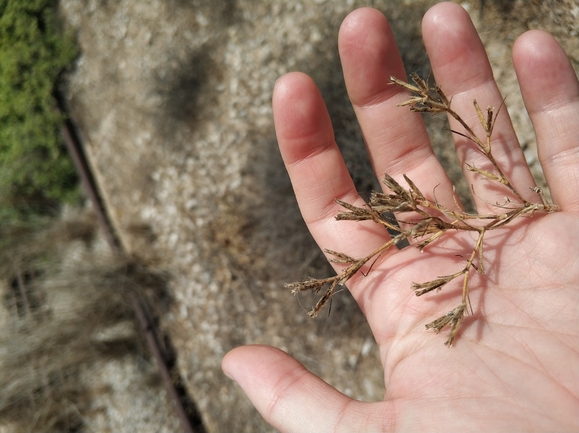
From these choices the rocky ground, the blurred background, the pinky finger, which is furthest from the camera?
the blurred background

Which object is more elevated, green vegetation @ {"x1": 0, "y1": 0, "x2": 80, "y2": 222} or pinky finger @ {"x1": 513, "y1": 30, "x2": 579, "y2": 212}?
green vegetation @ {"x1": 0, "y1": 0, "x2": 80, "y2": 222}

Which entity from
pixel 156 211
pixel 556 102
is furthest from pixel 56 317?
pixel 556 102

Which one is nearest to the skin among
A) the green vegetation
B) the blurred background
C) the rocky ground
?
the rocky ground

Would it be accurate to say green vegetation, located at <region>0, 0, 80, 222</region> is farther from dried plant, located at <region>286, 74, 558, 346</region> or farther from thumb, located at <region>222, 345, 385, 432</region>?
dried plant, located at <region>286, 74, 558, 346</region>

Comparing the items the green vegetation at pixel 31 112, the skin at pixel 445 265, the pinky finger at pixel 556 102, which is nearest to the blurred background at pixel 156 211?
the green vegetation at pixel 31 112

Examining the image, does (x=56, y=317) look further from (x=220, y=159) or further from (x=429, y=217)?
(x=429, y=217)

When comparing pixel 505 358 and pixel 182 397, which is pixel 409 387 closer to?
pixel 505 358

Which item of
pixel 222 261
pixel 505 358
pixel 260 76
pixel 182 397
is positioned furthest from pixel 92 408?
pixel 505 358

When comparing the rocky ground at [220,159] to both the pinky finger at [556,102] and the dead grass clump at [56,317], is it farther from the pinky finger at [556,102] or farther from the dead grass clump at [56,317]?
the pinky finger at [556,102]
